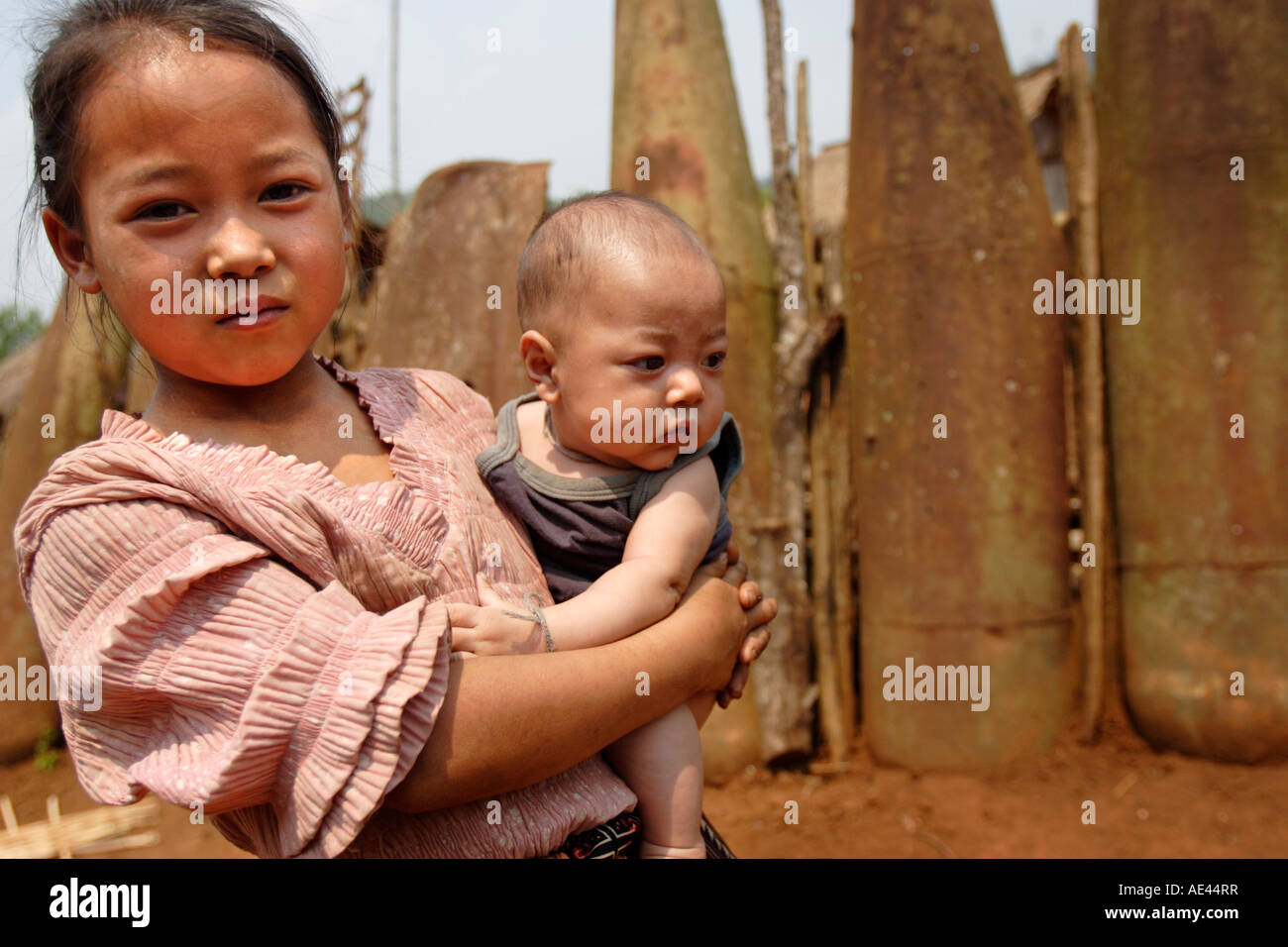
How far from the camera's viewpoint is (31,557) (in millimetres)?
1164

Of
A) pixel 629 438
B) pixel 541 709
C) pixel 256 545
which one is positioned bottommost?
pixel 541 709

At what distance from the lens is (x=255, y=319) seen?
4.09 feet

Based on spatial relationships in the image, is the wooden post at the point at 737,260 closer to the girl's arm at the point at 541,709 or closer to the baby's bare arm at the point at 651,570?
the baby's bare arm at the point at 651,570

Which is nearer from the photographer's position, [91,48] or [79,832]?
[91,48]

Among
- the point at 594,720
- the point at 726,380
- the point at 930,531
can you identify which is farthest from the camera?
the point at 726,380

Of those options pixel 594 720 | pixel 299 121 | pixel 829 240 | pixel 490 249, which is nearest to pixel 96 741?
pixel 594 720

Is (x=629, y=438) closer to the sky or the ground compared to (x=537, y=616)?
closer to the sky

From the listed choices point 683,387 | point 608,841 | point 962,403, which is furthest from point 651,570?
point 962,403

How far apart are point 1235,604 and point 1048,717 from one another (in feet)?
3.12

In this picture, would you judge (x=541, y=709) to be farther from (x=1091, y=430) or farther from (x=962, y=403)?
(x=1091, y=430)

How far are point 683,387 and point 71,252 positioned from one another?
0.95m

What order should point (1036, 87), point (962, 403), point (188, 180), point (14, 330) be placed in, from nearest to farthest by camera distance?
point (188, 180) → point (962, 403) → point (1036, 87) → point (14, 330)
